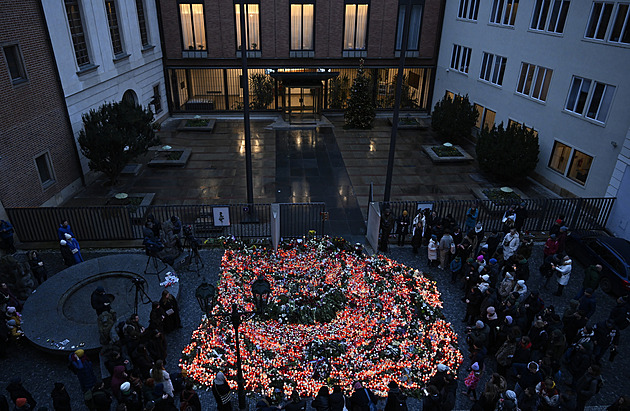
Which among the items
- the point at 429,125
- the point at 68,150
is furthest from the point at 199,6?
the point at 429,125

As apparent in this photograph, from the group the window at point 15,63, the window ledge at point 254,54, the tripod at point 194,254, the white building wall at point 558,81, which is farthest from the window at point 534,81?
the window at point 15,63

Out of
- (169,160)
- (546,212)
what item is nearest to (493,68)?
(546,212)

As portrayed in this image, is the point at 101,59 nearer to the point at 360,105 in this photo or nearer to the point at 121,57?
the point at 121,57

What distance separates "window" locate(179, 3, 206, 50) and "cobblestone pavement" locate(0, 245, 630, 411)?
19.1 m

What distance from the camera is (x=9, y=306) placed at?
37.0ft

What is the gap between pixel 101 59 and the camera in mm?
20469

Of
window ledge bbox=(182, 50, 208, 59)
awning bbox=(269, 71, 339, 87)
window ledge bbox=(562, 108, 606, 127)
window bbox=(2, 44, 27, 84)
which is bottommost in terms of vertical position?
awning bbox=(269, 71, 339, 87)

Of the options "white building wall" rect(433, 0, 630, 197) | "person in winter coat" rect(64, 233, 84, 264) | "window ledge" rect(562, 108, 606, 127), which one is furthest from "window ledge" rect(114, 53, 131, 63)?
"window ledge" rect(562, 108, 606, 127)

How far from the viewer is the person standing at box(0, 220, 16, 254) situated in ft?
46.4

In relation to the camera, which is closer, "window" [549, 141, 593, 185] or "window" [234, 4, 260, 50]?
"window" [549, 141, 593, 185]

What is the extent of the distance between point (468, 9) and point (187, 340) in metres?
25.4

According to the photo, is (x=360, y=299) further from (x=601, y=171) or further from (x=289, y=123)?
(x=289, y=123)

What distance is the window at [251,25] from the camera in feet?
93.8

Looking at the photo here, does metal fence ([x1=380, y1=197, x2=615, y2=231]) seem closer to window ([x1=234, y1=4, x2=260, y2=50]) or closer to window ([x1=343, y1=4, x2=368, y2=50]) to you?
window ([x1=343, y1=4, x2=368, y2=50])
